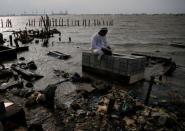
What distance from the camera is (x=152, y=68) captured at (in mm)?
8922

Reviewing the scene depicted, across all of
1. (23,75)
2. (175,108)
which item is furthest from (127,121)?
(23,75)

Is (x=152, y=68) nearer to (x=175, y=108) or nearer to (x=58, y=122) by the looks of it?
(x=175, y=108)

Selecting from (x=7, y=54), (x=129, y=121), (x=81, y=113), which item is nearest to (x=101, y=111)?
(x=81, y=113)

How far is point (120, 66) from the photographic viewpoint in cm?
632

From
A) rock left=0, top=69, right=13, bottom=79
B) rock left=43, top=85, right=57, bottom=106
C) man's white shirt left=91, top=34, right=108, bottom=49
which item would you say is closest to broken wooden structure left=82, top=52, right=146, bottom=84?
man's white shirt left=91, top=34, right=108, bottom=49

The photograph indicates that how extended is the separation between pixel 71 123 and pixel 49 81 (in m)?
3.36

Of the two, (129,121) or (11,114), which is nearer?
(11,114)

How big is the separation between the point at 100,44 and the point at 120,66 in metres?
1.60

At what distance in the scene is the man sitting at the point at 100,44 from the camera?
6.76m

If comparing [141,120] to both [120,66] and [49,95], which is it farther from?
[49,95]

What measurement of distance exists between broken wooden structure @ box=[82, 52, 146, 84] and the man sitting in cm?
23

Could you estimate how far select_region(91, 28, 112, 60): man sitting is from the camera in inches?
266

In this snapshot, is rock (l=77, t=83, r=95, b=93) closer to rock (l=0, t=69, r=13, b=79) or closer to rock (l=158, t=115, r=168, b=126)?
rock (l=158, t=115, r=168, b=126)

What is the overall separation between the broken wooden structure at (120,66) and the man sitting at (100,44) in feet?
0.75
